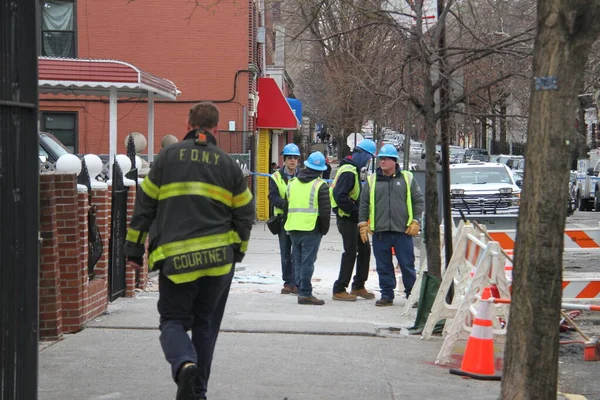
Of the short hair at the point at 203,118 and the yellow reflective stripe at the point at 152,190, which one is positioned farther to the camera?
the short hair at the point at 203,118

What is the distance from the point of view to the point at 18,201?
4832 mm

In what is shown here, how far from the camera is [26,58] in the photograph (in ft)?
16.0

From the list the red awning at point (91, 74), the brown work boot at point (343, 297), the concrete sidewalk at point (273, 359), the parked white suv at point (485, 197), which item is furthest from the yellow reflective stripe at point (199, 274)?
the parked white suv at point (485, 197)

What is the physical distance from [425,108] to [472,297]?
9.21 feet

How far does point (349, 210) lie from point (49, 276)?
4480 millimetres

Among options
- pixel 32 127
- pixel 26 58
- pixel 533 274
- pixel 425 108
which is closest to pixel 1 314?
pixel 32 127

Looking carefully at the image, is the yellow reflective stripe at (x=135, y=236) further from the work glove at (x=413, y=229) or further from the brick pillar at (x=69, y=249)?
the work glove at (x=413, y=229)

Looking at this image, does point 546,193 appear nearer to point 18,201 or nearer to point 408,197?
point 18,201

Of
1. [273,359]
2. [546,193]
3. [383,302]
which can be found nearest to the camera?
[546,193]

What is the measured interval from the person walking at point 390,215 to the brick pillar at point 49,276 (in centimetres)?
419

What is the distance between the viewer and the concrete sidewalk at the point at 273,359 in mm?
6441

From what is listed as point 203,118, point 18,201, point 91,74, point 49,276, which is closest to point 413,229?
point 49,276

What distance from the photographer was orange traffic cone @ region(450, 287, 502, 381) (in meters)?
7.08

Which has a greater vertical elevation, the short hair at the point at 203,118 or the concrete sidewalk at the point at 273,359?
the short hair at the point at 203,118
